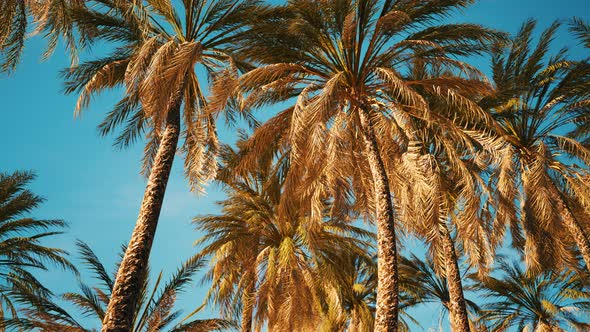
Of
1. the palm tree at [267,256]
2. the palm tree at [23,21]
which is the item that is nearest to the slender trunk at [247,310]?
the palm tree at [267,256]

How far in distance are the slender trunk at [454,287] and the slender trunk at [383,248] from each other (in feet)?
13.3

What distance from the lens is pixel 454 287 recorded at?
50.5 ft

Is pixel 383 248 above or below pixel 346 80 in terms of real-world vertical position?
below

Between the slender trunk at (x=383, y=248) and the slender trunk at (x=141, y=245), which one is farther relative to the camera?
the slender trunk at (x=383, y=248)

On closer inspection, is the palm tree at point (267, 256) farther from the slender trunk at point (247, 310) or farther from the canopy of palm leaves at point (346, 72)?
the canopy of palm leaves at point (346, 72)

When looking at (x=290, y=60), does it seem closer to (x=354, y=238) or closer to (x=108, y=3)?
(x=108, y=3)

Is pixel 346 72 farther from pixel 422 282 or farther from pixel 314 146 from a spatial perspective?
pixel 422 282

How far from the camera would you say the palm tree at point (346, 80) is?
38.3 feet

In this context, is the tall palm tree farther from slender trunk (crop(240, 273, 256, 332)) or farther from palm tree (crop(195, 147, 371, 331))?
slender trunk (crop(240, 273, 256, 332))

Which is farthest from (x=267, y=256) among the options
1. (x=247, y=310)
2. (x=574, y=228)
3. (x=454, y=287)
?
(x=574, y=228)

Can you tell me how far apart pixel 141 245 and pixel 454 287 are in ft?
30.4

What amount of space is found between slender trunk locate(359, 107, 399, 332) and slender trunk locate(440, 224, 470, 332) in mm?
4052

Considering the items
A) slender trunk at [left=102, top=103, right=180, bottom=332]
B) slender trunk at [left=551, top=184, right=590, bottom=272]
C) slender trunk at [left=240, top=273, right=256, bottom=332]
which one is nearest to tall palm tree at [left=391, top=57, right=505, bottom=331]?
slender trunk at [left=551, top=184, right=590, bottom=272]

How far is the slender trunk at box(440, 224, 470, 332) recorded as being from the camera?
49.4ft
